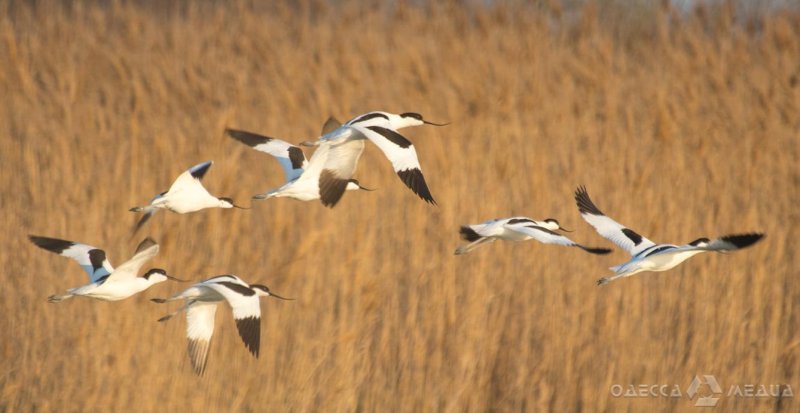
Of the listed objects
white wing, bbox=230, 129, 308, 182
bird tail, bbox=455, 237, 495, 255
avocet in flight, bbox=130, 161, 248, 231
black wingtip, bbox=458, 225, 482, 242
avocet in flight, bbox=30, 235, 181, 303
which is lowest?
avocet in flight, bbox=30, 235, 181, 303

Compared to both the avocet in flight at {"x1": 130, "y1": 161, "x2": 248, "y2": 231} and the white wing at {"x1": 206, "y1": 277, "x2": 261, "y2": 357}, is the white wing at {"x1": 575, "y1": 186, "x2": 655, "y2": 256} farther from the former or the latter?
the avocet in flight at {"x1": 130, "y1": 161, "x2": 248, "y2": 231}

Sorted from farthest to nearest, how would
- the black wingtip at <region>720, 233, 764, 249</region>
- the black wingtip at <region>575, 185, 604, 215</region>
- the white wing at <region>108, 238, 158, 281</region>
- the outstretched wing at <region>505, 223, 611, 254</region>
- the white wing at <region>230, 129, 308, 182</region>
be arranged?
the white wing at <region>230, 129, 308, 182</region>
the black wingtip at <region>575, 185, 604, 215</region>
the white wing at <region>108, 238, 158, 281</region>
the outstretched wing at <region>505, 223, 611, 254</region>
the black wingtip at <region>720, 233, 764, 249</region>

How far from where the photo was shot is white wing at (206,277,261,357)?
13.1 ft

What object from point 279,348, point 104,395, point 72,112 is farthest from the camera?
point 72,112

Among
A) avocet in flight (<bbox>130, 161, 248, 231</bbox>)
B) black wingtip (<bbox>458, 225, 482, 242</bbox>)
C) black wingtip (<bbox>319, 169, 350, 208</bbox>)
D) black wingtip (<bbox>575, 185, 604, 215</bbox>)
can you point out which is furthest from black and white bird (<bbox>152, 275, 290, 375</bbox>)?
black wingtip (<bbox>575, 185, 604, 215</bbox>)

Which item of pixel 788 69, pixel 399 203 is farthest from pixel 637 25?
pixel 399 203

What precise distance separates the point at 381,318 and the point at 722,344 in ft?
5.23

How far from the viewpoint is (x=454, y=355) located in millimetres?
5125

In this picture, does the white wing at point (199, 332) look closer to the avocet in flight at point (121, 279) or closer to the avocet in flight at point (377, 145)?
the avocet in flight at point (121, 279)

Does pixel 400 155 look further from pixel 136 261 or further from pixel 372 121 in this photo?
pixel 136 261

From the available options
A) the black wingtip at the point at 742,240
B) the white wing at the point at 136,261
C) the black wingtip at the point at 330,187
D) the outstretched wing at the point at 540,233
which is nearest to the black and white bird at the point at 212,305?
the white wing at the point at 136,261

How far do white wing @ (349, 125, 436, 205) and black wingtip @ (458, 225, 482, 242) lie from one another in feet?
0.70

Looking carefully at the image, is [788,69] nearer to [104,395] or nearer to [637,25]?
[637,25]

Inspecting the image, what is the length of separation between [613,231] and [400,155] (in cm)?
105
